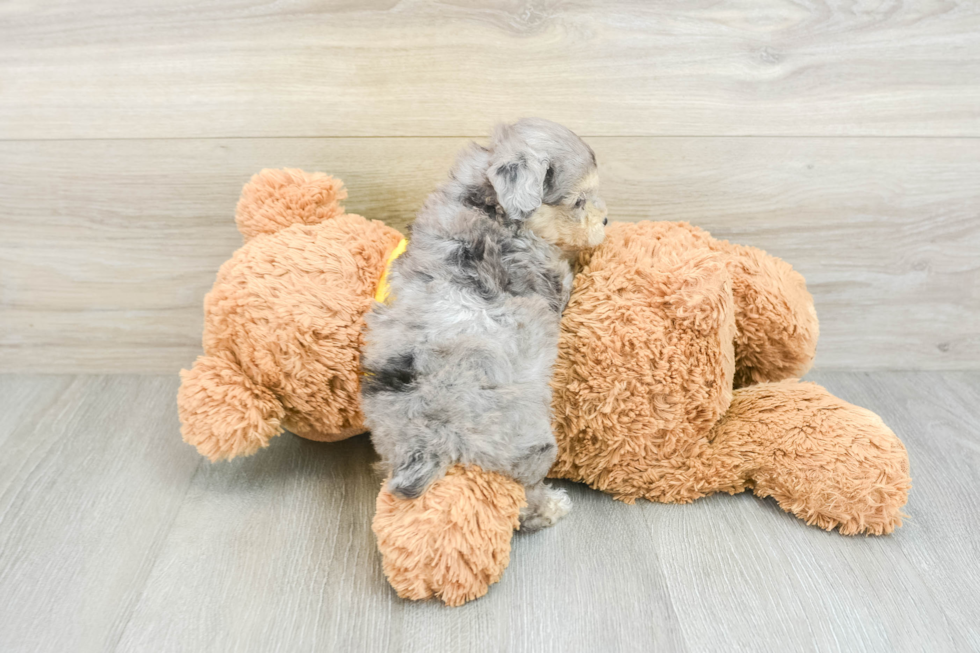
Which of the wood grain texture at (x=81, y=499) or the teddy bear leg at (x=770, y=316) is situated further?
the teddy bear leg at (x=770, y=316)

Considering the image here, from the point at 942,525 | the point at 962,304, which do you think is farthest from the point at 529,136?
the point at 962,304

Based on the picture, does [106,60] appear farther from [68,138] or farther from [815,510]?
[815,510]

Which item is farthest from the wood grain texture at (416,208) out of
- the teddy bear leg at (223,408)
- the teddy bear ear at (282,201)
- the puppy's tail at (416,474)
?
the puppy's tail at (416,474)

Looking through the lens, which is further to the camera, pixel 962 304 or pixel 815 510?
pixel 962 304

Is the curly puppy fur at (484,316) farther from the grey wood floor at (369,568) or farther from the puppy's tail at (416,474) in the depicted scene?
the grey wood floor at (369,568)

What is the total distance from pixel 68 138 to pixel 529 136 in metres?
0.81

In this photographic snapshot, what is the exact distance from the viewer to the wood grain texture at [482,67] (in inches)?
42.3

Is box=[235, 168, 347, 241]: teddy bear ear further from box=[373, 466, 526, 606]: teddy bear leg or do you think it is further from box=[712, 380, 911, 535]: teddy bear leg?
box=[712, 380, 911, 535]: teddy bear leg

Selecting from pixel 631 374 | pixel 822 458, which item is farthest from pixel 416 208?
pixel 822 458

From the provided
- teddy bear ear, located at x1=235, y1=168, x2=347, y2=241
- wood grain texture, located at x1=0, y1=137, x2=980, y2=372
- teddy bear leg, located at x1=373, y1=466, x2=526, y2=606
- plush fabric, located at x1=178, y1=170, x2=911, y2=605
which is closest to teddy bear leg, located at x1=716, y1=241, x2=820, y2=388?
plush fabric, located at x1=178, y1=170, x2=911, y2=605

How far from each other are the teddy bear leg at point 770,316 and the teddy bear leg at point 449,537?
451 mm

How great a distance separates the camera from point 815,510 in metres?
0.95

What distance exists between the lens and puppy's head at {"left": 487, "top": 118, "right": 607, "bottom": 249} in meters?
0.84

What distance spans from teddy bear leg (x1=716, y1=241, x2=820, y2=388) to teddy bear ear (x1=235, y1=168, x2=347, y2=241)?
24.1 inches
